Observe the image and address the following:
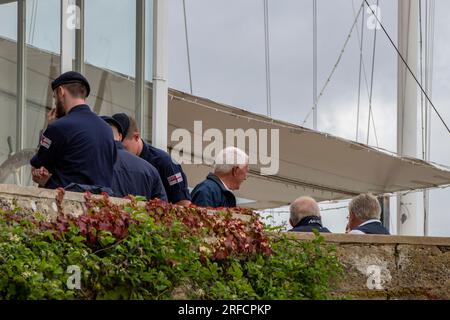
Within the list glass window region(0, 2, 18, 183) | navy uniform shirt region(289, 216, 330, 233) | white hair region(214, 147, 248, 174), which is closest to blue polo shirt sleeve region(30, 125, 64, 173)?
white hair region(214, 147, 248, 174)

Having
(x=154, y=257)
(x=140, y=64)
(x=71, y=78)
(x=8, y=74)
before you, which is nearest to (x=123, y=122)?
(x=71, y=78)

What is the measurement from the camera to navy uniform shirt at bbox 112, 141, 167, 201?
9.37 metres

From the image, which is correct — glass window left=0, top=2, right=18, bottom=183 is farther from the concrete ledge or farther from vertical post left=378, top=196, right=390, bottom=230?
vertical post left=378, top=196, right=390, bottom=230

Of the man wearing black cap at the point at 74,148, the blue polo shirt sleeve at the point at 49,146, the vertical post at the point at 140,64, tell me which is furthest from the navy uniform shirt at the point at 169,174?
the vertical post at the point at 140,64

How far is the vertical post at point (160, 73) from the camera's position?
12.9m

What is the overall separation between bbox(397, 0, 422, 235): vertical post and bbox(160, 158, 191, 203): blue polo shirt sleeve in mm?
10703

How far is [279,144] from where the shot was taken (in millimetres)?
17094

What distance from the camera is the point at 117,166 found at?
368 inches

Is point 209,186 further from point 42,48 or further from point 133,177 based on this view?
point 42,48

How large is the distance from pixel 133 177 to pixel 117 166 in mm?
127

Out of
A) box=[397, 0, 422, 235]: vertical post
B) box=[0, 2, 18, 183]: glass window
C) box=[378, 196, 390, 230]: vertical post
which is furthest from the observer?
box=[397, 0, 422, 235]: vertical post

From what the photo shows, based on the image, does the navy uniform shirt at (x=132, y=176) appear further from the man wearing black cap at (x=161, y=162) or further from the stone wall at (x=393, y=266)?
the stone wall at (x=393, y=266)
